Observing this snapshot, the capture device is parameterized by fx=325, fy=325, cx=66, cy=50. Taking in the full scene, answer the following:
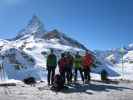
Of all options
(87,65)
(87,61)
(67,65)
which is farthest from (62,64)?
(87,65)

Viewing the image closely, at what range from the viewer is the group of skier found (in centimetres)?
1919

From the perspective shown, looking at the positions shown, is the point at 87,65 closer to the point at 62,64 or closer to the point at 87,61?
the point at 87,61

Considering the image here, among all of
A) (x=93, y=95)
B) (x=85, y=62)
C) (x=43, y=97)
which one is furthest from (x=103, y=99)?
(x=85, y=62)

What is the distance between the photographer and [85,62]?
70.1ft

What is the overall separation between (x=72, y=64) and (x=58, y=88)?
154 inches

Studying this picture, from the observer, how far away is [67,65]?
19.9 metres

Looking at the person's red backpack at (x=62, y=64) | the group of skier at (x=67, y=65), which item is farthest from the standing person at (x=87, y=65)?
the person's red backpack at (x=62, y=64)

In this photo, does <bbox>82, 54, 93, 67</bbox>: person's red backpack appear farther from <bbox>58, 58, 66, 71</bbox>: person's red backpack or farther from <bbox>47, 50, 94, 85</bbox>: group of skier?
<bbox>58, 58, 66, 71</bbox>: person's red backpack

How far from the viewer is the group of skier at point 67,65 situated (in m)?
19.2

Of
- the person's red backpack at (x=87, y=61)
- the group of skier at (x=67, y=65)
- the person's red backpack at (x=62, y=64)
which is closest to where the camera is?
the group of skier at (x=67, y=65)

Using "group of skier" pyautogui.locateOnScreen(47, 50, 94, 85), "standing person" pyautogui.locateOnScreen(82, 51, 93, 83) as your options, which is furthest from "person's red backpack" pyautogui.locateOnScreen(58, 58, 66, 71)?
"standing person" pyautogui.locateOnScreen(82, 51, 93, 83)

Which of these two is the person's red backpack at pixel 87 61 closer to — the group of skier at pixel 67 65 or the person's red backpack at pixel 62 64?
the group of skier at pixel 67 65

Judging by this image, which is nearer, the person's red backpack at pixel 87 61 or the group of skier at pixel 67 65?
the group of skier at pixel 67 65

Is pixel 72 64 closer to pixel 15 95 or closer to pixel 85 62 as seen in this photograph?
pixel 85 62
